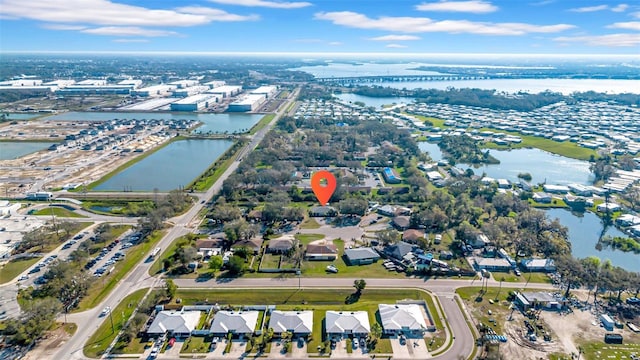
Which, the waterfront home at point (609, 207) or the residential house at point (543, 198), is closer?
the waterfront home at point (609, 207)

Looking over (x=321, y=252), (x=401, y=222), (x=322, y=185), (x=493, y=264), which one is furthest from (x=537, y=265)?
(x=322, y=185)

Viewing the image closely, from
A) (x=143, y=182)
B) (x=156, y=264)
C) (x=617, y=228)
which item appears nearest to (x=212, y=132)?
(x=143, y=182)

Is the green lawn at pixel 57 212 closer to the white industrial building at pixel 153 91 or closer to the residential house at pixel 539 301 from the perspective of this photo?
the residential house at pixel 539 301

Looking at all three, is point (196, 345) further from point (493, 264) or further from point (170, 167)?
point (170, 167)

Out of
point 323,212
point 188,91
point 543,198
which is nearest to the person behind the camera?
point 323,212

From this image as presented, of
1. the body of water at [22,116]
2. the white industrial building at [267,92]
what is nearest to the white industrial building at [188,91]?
the white industrial building at [267,92]

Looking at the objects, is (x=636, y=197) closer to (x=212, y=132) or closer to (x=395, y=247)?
(x=395, y=247)
